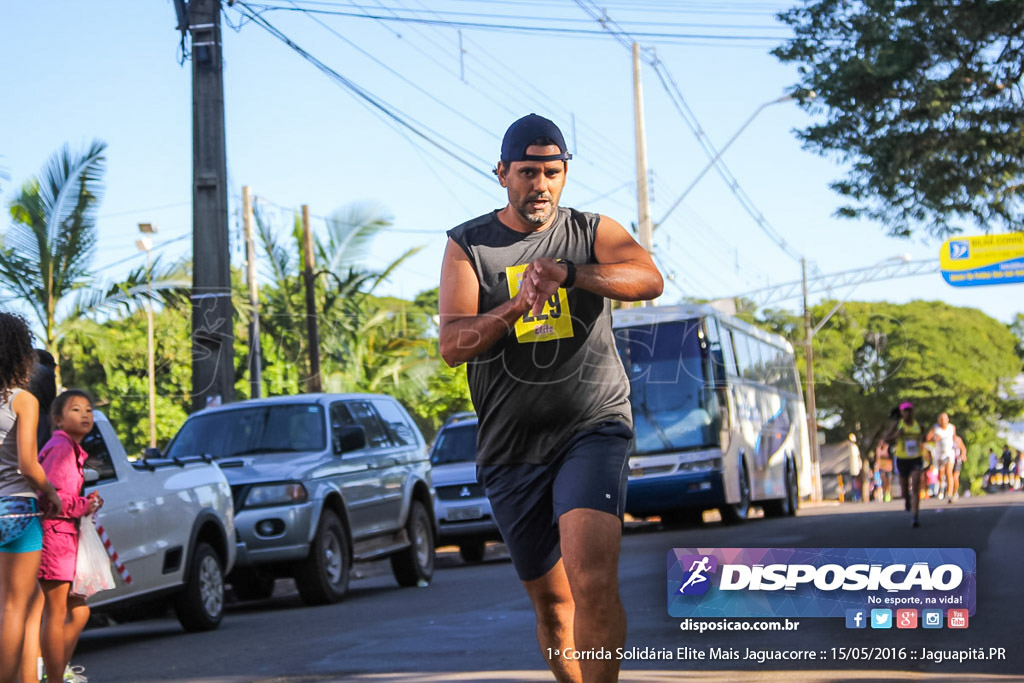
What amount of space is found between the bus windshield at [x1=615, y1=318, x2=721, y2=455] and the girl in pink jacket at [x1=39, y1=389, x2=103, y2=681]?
14.2 meters

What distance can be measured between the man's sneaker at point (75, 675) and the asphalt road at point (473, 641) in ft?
0.26

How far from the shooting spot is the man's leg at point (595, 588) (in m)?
4.00

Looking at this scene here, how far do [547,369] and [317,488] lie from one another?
7.98 metres

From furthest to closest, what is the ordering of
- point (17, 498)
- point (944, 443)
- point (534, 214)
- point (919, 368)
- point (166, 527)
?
point (919, 368) < point (944, 443) < point (166, 527) < point (17, 498) < point (534, 214)

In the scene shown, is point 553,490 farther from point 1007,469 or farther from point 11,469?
point 1007,469

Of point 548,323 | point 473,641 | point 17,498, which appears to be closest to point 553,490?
point 548,323

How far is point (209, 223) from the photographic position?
1442cm

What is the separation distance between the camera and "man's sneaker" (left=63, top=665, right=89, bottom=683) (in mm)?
7316

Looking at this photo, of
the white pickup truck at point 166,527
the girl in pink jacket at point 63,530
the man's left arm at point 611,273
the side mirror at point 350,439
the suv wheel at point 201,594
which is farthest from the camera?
the side mirror at point 350,439

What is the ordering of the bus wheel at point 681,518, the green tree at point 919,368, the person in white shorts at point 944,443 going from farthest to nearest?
the green tree at point 919,368 → the person in white shorts at point 944,443 → the bus wheel at point 681,518

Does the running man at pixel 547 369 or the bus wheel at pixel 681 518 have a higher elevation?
the running man at pixel 547 369

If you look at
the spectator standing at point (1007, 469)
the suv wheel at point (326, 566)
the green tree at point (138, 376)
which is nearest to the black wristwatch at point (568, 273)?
A: the suv wheel at point (326, 566)

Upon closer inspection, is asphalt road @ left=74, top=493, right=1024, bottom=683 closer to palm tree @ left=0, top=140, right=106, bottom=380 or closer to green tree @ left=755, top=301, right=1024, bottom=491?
palm tree @ left=0, top=140, right=106, bottom=380

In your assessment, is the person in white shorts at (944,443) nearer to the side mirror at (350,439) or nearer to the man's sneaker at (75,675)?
the side mirror at (350,439)
